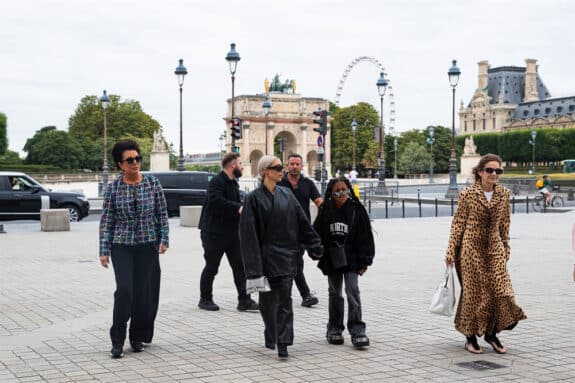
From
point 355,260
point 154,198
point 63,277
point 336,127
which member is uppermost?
point 336,127

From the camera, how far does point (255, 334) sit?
7.90m

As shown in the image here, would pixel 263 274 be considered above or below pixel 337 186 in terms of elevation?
below

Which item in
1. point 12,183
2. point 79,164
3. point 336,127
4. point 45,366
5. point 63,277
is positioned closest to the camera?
point 45,366

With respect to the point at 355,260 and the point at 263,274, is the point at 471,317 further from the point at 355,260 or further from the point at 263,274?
the point at 263,274

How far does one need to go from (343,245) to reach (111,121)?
10421 centimetres

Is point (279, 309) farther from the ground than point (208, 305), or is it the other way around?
point (279, 309)

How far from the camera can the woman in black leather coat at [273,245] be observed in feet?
22.4

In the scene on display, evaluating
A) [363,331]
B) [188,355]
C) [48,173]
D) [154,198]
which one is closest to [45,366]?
[188,355]

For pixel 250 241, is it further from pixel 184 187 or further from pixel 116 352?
pixel 184 187

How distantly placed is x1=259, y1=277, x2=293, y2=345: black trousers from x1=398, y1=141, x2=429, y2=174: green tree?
103m

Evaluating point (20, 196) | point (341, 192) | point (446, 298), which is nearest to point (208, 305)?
point (341, 192)

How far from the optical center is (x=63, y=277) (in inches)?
486

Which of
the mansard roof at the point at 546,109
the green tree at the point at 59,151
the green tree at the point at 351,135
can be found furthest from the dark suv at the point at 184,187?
the mansard roof at the point at 546,109

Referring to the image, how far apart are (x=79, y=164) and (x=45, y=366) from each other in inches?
3659
